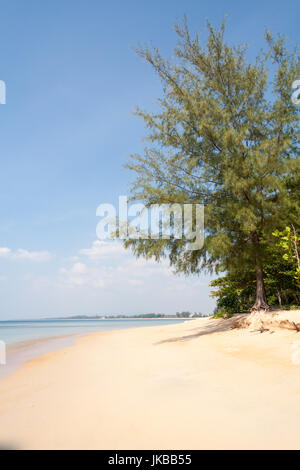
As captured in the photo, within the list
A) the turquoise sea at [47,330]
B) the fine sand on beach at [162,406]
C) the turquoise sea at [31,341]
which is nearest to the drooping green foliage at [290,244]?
the fine sand on beach at [162,406]

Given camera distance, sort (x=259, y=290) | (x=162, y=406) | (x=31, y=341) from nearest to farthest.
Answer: (x=162, y=406) < (x=259, y=290) < (x=31, y=341)

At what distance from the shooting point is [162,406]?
405 centimetres

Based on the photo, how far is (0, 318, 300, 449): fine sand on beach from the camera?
10.3 feet

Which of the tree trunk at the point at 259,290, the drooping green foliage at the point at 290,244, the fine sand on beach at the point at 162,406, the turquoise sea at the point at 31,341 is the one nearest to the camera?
the fine sand on beach at the point at 162,406

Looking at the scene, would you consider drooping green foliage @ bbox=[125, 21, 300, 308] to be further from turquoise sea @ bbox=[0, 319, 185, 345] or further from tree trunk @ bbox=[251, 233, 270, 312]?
turquoise sea @ bbox=[0, 319, 185, 345]

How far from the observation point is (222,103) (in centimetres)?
1412

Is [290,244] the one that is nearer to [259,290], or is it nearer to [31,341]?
[259,290]

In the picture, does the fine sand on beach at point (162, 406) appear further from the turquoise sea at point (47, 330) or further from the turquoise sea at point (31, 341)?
the turquoise sea at point (47, 330)

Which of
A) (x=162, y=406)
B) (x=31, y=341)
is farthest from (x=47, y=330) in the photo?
(x=162, y=406)

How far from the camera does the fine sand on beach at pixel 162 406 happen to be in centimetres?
314

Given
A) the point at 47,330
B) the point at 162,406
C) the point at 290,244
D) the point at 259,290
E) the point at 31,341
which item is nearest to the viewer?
the point at 162,406

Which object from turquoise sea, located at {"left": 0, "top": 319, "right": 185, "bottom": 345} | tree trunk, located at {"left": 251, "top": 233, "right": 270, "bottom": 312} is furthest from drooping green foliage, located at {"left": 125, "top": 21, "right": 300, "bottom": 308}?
turquoise sea, located at {"left": 0, "top": 319, "right": 185, "bottom": 345}
